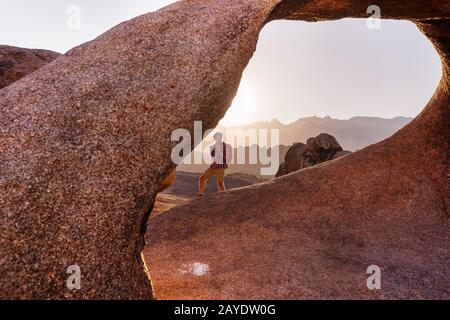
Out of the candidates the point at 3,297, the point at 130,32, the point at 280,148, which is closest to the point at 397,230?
the point at 130,32

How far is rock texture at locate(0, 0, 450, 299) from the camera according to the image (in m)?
3.69

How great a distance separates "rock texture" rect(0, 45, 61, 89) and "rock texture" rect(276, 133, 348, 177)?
19223 mm

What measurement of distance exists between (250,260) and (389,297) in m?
2.55

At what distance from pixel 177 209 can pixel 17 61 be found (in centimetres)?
541

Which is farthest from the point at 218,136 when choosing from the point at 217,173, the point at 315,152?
the point at 315,152

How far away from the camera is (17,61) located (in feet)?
26.9

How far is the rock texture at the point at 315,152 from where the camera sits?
24.8 m

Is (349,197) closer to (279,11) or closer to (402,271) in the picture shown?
(402,271)

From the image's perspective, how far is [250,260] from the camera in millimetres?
7051

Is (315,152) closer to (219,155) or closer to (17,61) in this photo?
(219,155)
